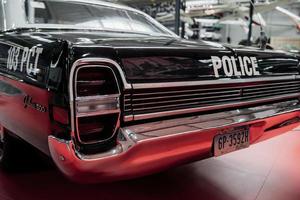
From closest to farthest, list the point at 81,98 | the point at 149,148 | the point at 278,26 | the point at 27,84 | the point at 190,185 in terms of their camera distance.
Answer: the point at 81,98
the point at 149,148
the point at 27,84
the point at 190,185
the point at 278,26

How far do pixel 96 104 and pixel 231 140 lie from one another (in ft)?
2.66

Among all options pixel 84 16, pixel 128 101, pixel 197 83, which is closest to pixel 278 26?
pixel 84 16

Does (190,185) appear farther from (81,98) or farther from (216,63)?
(81,98)

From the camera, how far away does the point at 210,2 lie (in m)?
8.89

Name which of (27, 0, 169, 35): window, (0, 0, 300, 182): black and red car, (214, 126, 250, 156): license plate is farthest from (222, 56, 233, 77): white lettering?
(27, 0, 169, 35): window

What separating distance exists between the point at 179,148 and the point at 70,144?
50 centimetres

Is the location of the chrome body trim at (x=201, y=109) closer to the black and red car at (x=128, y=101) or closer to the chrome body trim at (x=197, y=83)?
the black and red car at (x=128, y=101)

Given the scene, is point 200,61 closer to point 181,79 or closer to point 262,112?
point 181,79

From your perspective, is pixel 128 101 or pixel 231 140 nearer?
pixel 128 101

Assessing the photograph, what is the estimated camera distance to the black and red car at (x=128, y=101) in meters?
1.25

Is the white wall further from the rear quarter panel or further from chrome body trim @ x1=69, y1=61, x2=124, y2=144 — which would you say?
chrome body trim @ x1=69, y1=61, x2=124, y2=144

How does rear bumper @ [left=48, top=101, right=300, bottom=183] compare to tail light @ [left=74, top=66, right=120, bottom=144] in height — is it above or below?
below

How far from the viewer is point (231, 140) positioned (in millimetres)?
1722

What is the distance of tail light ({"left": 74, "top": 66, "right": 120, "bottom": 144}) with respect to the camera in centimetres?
125
